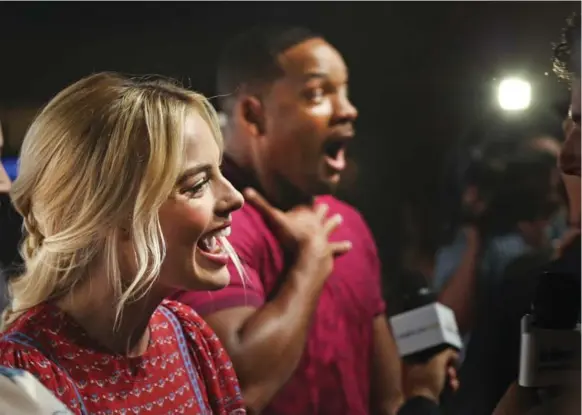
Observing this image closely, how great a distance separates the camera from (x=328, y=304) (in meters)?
1.80

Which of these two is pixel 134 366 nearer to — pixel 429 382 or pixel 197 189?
pixel 197 189

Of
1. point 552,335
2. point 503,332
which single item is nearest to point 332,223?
point 503,332

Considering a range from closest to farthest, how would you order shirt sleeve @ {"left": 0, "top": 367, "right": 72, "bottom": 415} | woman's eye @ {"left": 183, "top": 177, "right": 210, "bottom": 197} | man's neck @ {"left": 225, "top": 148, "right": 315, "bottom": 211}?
1. shirt sleeve @ {"left": 0, "top": 367, "right": 72, "bottom": 415}
2. woman's eye @ {"left": 183, "top": 177, "right": 210, "bottom": 197}
3. man's neck @ {"left": 225, "top": 148, "right": 315, "bottom": 211}

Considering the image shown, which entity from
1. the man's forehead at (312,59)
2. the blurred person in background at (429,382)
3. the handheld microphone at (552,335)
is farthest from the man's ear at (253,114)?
the handheld microphone at (552,335)

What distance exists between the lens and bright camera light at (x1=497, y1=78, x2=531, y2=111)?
1854mm

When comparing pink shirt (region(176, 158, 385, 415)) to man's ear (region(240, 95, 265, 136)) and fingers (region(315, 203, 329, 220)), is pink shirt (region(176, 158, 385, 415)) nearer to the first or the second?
fingers (region(315, 203, 329, 220))

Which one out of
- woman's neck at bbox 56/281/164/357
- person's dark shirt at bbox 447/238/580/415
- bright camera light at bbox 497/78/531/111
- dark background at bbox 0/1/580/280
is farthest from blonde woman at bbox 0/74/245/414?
bright camera light at bbox 497/78/531/111

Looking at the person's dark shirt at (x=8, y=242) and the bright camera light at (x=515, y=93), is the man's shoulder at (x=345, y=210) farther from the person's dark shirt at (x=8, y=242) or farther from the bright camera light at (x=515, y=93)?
the person's dark shirt at (x=8, y=242)

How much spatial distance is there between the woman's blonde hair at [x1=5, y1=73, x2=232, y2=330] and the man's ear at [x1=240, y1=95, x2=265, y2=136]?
0.54 feet

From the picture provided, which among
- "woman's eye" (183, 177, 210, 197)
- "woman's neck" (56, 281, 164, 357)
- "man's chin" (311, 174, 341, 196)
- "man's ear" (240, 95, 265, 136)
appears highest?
"man's ear" (240, 95, 265, 136)

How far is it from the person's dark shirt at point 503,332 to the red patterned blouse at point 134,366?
1.92 feet

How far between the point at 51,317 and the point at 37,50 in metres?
0.64

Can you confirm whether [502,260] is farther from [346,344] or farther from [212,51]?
[212,51]

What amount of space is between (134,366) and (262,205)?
0.47 metres
